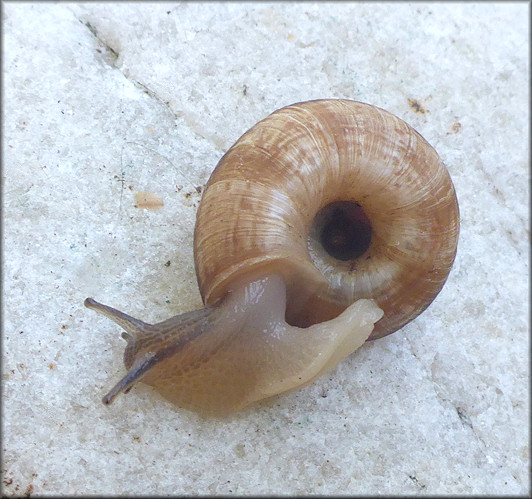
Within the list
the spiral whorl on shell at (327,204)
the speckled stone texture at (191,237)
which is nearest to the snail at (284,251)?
the spiral whorl on shell at (327,204)

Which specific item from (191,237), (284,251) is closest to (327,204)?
(284,251)

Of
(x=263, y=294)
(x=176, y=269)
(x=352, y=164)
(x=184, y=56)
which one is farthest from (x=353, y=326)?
(x=184, y=56)

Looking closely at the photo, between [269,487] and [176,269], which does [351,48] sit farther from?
[269,487]

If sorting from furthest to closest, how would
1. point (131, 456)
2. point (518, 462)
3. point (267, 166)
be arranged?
point (518, 462)
point (131, 456)
point (267, 166)

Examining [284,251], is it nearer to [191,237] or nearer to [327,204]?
[327,204]

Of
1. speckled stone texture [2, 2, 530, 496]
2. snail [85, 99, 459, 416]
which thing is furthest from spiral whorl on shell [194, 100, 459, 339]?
speckled stone texture [2, 2, 530, 496]

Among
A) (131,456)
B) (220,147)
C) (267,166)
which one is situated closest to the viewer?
(267,166)
